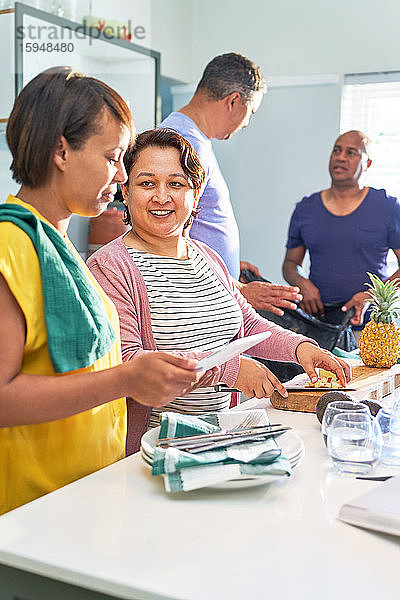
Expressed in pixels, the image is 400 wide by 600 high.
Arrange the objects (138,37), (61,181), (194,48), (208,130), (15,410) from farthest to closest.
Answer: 1. (194,48)
2. (138,37)
3. (208,130)
4. (61,181)
5. (15,410)

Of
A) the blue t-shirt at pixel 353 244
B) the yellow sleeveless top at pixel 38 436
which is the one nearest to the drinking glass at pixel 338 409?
the yellow sleeveless top at pixel 38 436

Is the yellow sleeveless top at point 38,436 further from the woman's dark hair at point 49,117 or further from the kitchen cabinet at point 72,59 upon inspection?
the kitchen cabinet at point 72,59

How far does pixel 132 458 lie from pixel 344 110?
3.80m

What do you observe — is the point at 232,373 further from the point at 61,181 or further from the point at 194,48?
the point at 194,48

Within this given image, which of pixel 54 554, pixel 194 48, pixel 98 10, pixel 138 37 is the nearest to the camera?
pixel 54 554

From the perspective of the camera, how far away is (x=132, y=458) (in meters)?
1.28

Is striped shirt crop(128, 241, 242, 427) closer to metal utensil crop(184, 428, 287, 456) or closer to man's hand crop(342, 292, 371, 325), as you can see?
metal utensil crop(184, 428, 287, 456)

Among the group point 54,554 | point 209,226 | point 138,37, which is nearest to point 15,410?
point 54,554

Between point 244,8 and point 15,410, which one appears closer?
point 15,410

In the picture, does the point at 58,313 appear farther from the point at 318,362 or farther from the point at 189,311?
the point at 318,362

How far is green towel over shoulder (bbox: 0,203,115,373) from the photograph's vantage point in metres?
1.11

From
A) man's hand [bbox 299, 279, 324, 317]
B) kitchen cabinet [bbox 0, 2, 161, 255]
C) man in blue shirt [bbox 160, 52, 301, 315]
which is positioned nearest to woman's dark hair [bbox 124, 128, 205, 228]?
man in blue shirt [bbox 160, 52, 301, 315]

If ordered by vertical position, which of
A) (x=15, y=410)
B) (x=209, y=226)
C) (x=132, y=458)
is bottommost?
(x=132, y=458)

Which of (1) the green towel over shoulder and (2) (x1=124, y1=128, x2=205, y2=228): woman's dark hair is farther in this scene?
(2) (x1=124, y1=128, x2=205, y2=228): woman's dark hair
